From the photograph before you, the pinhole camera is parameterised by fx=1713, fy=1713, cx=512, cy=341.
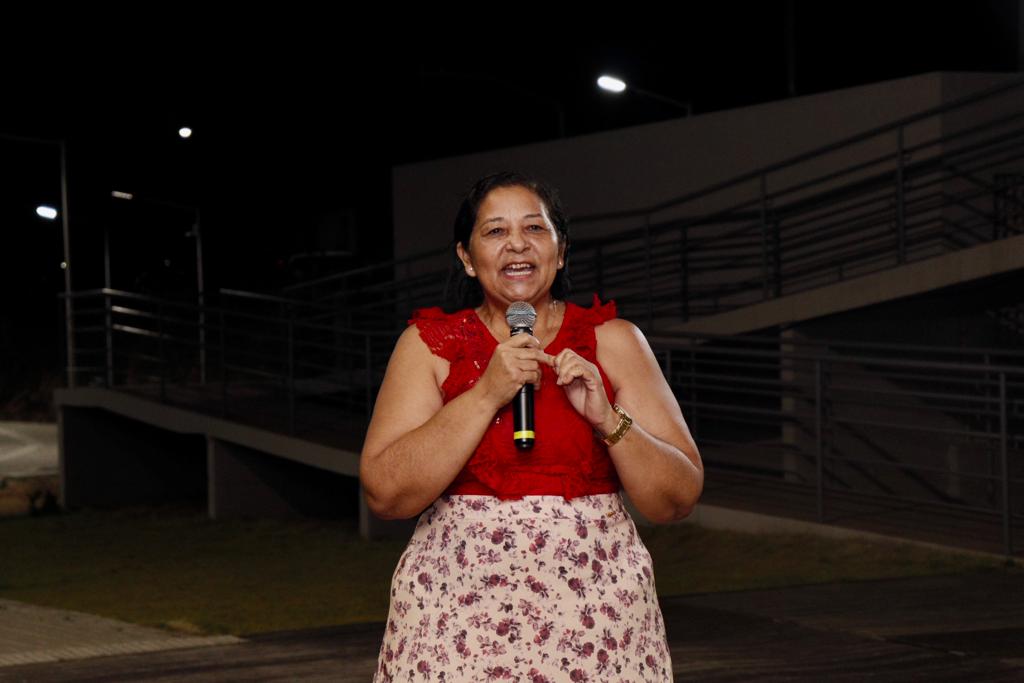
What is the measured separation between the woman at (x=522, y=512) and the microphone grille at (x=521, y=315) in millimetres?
48

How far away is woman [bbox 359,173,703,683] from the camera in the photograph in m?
3.22

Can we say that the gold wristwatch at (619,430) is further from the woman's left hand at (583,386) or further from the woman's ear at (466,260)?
the woman's ear at (466,260)

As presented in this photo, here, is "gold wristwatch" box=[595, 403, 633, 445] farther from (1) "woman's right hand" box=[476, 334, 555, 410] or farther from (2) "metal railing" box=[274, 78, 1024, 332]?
(2) "metal railing" box=[274, 78, 1024, 332]

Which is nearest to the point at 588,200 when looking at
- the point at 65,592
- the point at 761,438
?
the point at 761,438

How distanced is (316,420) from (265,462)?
2.28 feet

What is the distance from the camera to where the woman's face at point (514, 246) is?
3412 mm

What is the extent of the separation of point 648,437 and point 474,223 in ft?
1.92

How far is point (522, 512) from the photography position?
3.27 metres

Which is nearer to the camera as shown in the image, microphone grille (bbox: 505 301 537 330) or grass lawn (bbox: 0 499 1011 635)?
microphone grille (bbox: 505 301 537 330)

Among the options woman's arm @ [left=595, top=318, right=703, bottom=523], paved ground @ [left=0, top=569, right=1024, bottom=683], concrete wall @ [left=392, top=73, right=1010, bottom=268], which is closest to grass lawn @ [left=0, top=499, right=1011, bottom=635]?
paved ground @ [left=0, top=569, right=1024, bottom=683]

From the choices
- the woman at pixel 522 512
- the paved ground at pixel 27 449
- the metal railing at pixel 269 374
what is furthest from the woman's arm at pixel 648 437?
the paved ground at pixel 27 449

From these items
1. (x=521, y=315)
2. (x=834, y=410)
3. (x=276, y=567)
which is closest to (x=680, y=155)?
(x=834, y=410)

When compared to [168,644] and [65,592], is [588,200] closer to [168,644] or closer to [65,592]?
[65,592]

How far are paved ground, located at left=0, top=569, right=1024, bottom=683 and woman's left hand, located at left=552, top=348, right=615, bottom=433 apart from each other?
3905 mm
